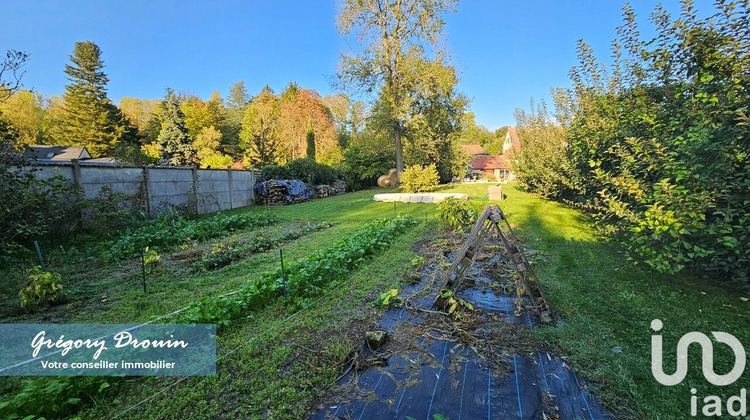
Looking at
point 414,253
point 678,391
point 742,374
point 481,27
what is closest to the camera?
point 678,391

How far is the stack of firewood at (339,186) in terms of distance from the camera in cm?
1830

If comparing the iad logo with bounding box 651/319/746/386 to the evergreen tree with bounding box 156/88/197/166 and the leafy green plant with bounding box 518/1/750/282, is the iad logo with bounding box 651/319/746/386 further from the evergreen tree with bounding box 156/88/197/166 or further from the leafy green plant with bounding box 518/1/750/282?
the evergreen tree with bounding box 156/88/197/166

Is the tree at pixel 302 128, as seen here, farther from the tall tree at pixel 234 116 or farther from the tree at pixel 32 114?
the tree at pixel 32 114

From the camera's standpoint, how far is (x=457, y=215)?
666 centimetres

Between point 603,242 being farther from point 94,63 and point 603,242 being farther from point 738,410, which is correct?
point 94,63

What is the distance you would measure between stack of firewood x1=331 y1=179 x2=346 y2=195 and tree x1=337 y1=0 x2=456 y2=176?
16.3 ft

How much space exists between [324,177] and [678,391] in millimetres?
16692

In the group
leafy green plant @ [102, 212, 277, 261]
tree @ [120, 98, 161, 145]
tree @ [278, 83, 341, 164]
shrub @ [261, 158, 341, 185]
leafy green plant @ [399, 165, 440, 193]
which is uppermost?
tree @ [120, 98, 161, 145]

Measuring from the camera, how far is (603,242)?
566 centimetres

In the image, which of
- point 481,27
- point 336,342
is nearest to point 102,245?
point 336,342

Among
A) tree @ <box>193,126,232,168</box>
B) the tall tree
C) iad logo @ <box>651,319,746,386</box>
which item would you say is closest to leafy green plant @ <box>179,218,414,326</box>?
iad logo @ <box>651,319,746,386</box>

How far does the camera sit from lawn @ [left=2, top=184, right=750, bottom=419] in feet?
6.28

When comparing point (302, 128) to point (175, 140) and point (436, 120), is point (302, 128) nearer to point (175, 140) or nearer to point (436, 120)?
point (175, 140)

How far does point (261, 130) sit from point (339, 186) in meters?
6.70
